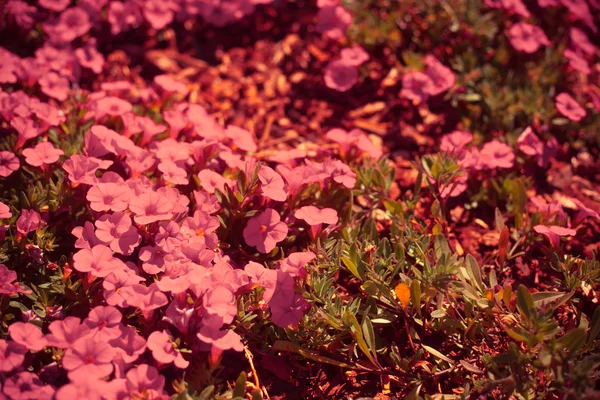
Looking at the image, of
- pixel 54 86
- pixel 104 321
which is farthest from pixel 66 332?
pixel 54 86

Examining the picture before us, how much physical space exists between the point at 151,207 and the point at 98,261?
0.29 meters

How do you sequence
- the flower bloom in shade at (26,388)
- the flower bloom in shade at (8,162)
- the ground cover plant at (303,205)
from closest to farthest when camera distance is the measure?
the flower bloom in shade at (26,388) < the ground cover plant at (303,205) < the flower bloom in shade at (8,162)

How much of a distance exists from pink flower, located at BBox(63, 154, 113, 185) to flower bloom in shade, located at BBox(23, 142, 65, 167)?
13 centimetres

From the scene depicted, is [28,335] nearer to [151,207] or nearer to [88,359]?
[88,359]

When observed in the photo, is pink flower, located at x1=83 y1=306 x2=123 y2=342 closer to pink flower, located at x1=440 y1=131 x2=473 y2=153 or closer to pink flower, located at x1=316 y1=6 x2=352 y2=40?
pink flower, located at x1=440 y1=131 x2=473 y2=153

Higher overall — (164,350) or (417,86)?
(417,86)

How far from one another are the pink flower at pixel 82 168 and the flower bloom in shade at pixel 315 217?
85cm

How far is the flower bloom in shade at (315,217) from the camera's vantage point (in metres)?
2.31

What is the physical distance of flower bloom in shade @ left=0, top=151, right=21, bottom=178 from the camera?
2406 millimetres

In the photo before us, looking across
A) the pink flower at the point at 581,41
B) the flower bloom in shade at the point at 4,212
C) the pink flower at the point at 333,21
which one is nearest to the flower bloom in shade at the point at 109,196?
the flower bloom in shade at the point at 4,212

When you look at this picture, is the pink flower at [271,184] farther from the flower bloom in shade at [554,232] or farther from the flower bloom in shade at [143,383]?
the flower bloom in shade at [554,232]

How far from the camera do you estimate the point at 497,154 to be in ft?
9.46

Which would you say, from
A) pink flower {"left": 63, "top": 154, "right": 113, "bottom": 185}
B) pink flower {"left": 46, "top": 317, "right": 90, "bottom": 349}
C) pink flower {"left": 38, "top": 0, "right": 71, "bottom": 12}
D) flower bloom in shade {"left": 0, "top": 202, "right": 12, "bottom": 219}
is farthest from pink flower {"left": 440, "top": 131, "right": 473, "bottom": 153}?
pink flower {"left": 38, "top": 0, "right": 71, "bottom": 12}

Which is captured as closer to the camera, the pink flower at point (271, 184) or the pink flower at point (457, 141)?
the pink flower at point (271, 184)
